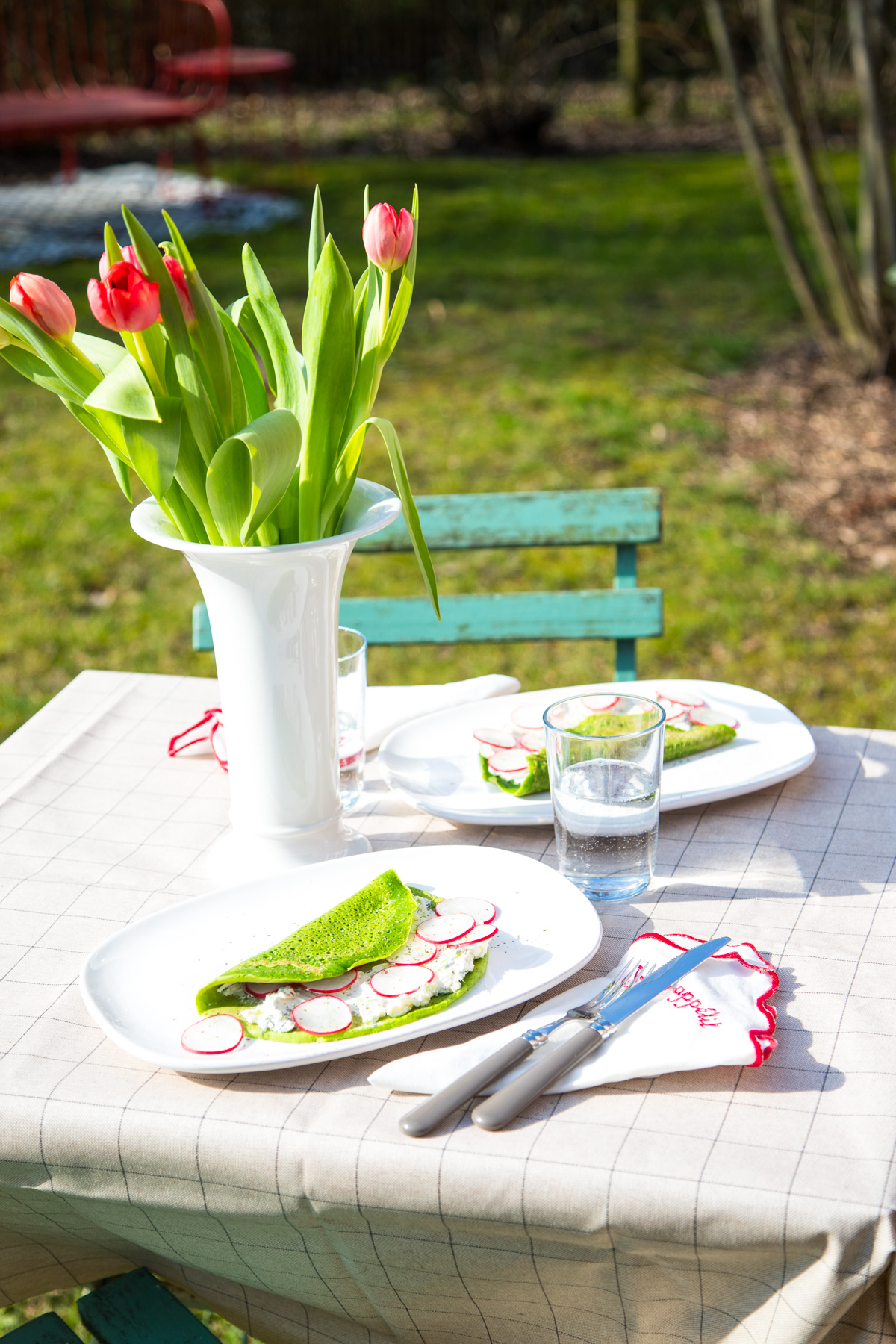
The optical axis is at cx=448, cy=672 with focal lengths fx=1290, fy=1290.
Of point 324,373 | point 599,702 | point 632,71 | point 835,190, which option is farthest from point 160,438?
point 632,71

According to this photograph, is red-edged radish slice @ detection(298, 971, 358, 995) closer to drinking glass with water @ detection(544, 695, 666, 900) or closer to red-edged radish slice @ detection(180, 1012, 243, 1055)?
red-edged radish slice @ detection(180, 1012, 243, 1055)

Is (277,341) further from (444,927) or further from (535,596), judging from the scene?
(535,596)

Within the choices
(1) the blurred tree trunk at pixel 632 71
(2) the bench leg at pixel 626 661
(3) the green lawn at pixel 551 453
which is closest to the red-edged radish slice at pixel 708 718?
(2) the bench leg at pixel 626 661

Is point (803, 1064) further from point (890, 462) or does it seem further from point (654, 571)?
point (890, 462)

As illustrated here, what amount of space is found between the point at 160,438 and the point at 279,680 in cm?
24

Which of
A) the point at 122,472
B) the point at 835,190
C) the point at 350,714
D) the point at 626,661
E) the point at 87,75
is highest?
the point at 87,75

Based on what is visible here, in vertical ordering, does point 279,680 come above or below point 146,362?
below

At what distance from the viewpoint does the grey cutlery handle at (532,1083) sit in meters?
0.86

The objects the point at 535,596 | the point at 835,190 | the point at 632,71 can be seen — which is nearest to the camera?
the point at 535,596

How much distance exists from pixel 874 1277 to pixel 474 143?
9128mm

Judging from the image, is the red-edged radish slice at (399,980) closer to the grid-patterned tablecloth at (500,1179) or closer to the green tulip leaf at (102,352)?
the grid-patterned tablecloth at (500,1179)

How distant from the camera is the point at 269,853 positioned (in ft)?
3.80

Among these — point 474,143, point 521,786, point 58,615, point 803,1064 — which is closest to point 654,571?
point 58,615

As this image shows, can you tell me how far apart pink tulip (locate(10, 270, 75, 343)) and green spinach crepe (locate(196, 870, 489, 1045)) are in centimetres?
49
